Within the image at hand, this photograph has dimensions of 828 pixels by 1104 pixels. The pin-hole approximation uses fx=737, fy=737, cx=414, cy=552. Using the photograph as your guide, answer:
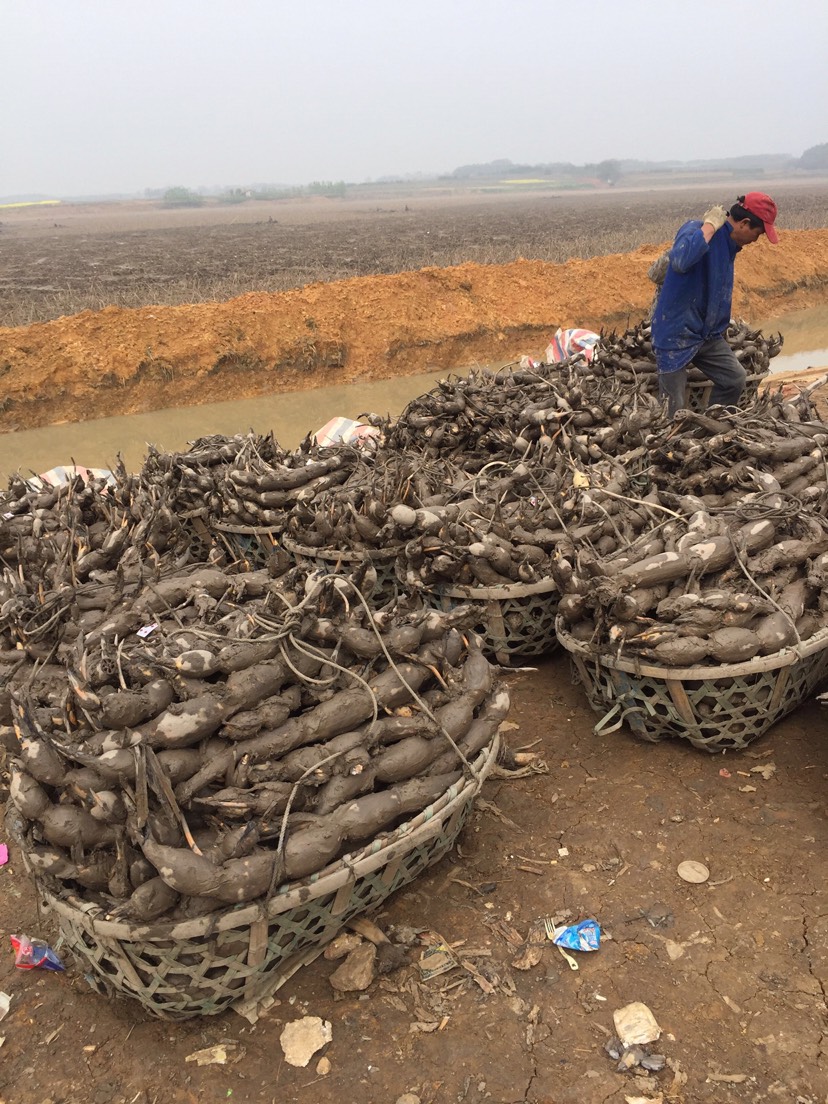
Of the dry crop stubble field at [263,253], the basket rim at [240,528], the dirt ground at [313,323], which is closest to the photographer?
the basket rim at [240,528]

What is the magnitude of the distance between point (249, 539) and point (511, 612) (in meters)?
2.10

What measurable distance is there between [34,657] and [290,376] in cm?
1085

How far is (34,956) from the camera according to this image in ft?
8.34

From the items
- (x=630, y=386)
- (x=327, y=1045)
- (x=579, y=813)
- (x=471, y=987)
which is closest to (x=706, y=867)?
(x=579, y=813)

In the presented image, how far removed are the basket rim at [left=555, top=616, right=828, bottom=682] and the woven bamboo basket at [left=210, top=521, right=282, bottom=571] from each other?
256 centimetres

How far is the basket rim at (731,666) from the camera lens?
9.41ft

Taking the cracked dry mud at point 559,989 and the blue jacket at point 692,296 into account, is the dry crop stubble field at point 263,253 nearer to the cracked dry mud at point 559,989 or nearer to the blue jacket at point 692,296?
the blue jacket at point 692,296

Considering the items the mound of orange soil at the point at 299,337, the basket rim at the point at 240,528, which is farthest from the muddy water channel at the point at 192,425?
the basket rim at the point at 240,528

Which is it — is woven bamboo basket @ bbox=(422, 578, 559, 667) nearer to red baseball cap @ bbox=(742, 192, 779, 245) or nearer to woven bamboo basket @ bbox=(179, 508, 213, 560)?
woven bamboo basket @ bbox=(179, 508, 213, 560)

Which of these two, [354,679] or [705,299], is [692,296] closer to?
[705,299]

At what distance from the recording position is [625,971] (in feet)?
7.68

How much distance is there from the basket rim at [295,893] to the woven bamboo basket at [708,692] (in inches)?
39.0

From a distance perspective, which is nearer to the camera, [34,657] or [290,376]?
[34,657]

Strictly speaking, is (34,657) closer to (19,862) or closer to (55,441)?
(19,862)
